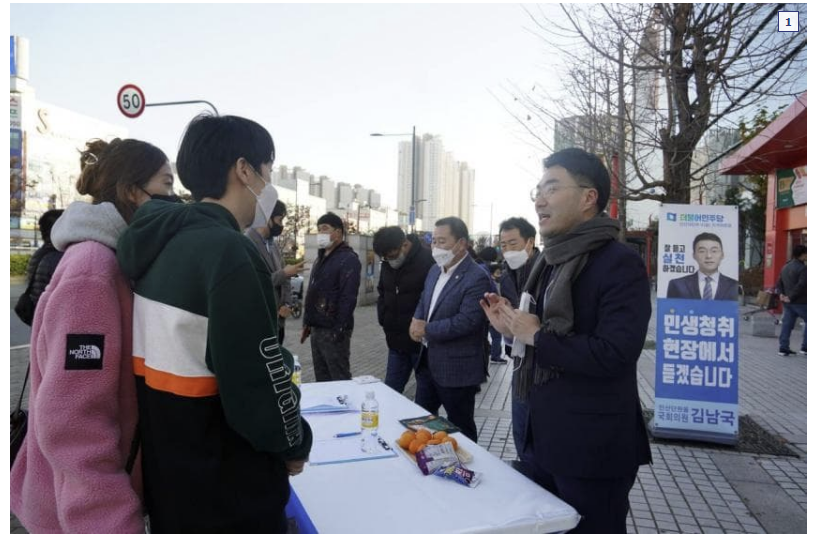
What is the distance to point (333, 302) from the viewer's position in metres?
4.79

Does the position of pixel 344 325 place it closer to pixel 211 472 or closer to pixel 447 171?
pixel 211 472

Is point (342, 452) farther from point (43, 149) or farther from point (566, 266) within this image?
point (43, 149)

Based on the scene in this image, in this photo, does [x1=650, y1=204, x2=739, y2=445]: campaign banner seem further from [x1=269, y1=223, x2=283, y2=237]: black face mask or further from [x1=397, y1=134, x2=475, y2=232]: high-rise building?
[x1=397, y1=134, x2=475, y2=232]: high-rise building

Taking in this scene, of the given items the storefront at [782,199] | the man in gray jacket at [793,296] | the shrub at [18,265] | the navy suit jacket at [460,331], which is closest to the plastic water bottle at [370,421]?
the navy suit jacket at [460,331]

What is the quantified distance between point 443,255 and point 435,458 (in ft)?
6.16

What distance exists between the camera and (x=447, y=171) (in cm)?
7662

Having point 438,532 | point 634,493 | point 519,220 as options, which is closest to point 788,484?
point 634,493

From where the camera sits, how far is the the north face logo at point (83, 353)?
1287mm

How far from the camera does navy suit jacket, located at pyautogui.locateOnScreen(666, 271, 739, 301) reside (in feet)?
14.7

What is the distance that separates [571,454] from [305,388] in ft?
6.24

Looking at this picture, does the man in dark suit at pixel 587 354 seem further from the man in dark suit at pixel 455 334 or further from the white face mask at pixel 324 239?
the white face mask at pixel 324 239

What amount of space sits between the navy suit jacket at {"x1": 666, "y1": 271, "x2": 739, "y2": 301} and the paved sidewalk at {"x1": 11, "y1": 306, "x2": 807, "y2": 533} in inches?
Result: 50.6

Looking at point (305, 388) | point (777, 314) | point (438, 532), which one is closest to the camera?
point (438, 532)

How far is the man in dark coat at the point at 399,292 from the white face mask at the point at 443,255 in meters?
0.89
